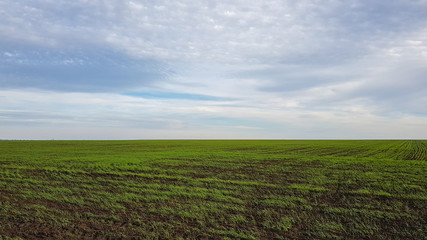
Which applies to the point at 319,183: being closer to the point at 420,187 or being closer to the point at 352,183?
the point at 352,183

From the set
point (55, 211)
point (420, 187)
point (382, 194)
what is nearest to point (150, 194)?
point (55, 211)

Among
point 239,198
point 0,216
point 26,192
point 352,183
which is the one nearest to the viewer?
point 0,216

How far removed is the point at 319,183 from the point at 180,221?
36.4ft

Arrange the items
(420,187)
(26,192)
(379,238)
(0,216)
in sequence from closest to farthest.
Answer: (379,238)
(0,216)
(26,192)
(420,187)

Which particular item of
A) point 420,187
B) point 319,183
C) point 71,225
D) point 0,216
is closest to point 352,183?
point 319,183

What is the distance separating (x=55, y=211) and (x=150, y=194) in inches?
175

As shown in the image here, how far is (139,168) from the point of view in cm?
2386

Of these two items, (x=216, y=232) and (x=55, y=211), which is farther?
(x=55, y=211)

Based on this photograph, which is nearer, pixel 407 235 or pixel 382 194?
pixel 407 235

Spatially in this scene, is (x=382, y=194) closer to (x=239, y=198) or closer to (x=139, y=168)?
(x=239, y=198)

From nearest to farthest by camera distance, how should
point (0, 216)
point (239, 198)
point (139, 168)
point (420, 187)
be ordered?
1. point (0, 216)
2. point (239, 198)
3. point (420, 187)
4. point (139, 168)

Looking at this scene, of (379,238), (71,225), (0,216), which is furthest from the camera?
(0,216)

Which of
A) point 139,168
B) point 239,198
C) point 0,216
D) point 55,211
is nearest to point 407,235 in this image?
point 239,198

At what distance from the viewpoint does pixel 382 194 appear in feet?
48.2
